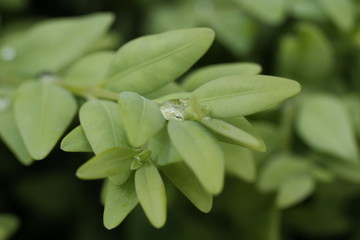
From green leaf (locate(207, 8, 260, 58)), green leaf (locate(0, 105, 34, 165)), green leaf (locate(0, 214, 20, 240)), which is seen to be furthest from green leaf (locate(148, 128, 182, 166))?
green leaf (locate(207, 8, 260, 58))

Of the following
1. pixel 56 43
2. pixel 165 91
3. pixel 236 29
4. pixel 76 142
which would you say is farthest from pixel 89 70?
pixel 236 29

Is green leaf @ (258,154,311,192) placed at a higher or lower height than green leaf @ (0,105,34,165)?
lower

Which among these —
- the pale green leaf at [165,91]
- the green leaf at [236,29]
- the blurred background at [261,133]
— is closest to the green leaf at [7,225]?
the blurred background at [261,133]

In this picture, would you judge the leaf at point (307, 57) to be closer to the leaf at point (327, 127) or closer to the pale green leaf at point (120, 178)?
the leaf at point (327, 127)

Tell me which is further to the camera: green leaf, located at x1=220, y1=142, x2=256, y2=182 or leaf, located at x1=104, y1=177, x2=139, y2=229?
green leaf, located at x1=220, y1=142, x2=256, y2=182

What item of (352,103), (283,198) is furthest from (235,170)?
(352,103)

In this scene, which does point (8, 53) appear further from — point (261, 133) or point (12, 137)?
point (261, 133)

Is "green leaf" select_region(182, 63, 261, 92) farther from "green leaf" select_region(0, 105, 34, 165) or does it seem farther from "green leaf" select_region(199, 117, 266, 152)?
"green leaf" select_region(0, 105, 34, 165)
